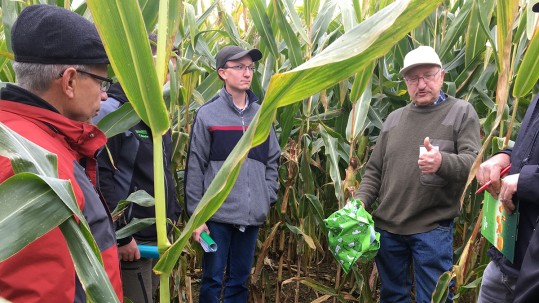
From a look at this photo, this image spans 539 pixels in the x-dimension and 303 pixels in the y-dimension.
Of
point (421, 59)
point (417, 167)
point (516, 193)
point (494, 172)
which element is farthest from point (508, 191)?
point (421, 59)

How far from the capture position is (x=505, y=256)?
5.69ft

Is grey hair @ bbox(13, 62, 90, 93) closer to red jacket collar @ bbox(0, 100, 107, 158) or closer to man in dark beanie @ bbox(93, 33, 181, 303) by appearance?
red jacket collar @ bbox(0, 100, 107, 158)

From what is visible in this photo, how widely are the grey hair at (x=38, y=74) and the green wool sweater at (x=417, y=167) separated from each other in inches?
68.1

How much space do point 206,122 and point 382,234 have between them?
1.02m

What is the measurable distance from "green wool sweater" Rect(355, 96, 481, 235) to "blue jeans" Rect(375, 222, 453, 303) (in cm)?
5

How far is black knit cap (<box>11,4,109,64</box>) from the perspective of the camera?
1.13 meters

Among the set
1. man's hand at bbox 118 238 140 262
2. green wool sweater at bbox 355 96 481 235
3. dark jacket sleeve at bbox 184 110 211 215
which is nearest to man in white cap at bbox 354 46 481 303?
green wool sweater at bbox 355 96 481 235

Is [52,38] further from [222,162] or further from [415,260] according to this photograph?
[415,260]

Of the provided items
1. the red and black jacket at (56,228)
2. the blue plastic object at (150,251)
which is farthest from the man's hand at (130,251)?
the red and black jacket at (56,228)

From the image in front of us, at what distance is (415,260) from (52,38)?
79.7 inches

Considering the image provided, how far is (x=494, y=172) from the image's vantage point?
179 cm

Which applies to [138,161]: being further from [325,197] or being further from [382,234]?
[325,197]

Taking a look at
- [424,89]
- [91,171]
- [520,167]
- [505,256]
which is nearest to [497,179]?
[520,167]

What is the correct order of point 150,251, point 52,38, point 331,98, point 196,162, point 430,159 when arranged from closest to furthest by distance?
point 52,38
point 150,251
point 430,159
point 196,162
point 331,98
